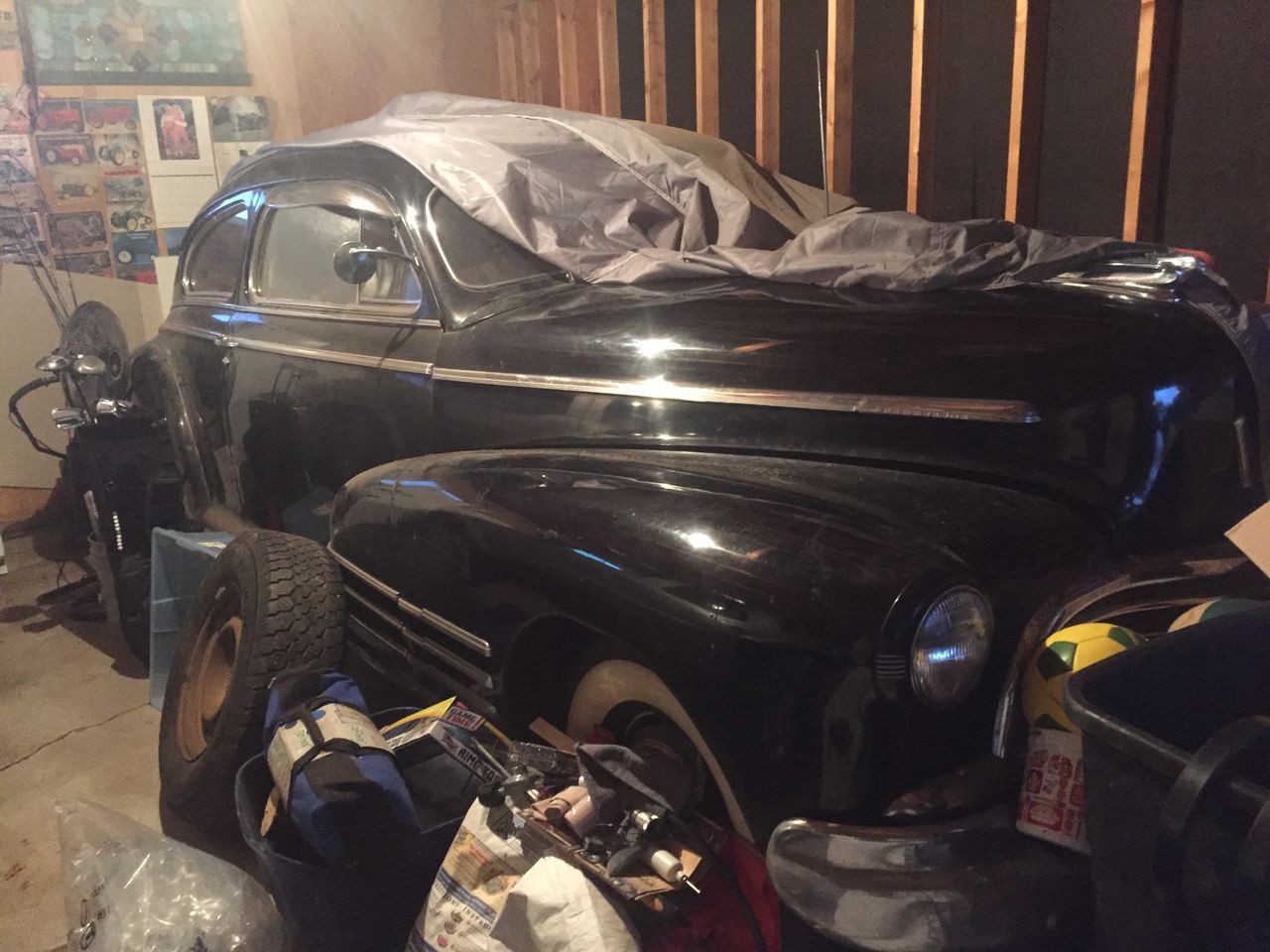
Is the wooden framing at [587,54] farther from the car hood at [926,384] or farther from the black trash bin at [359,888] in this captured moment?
the black trash bin at [359,888]

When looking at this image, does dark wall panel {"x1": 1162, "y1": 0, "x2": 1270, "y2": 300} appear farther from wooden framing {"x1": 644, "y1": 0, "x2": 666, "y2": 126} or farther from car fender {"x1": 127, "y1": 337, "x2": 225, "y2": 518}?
car fender {"x1": 127, "y1": 337, "x2": 225, "y2": 518}

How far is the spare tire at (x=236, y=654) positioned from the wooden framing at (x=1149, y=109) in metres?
2.94

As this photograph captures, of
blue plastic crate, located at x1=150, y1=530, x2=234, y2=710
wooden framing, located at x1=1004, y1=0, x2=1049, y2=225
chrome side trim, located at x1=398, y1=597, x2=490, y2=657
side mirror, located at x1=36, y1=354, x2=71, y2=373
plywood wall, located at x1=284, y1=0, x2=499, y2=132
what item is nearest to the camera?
chrome side trim, located at x1=398, y1=597, x2=490, y2=657

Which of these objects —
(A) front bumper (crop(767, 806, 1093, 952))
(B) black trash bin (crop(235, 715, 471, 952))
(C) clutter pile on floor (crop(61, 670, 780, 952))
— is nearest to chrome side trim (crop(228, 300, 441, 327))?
(C) clutter pile on floor (crop(61, 670, 780, 952))

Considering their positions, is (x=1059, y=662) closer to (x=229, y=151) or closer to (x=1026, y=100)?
(x=1026, y=100)

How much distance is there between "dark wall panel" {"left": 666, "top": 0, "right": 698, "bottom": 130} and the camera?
510 centimetres

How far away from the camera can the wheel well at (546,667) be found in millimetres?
1921

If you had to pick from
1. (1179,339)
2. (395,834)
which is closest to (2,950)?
(395,834)

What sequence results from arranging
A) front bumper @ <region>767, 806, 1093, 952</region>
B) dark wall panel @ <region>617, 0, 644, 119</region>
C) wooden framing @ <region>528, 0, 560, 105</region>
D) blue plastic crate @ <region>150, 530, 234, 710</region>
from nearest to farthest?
1. front bumper @ <region>767, 806, 1093, 952</region>
2. blue plastic crate @ <region>150, 530, 234, 710</region>
3. dark wall panel @ <region>617, 0, 644, 119</region>
4. wooden framing @ <region>528, 0, 560, 105</region>

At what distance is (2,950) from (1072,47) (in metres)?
4.45

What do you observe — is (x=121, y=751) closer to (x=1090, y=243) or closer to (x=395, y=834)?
(x=395, y=834)

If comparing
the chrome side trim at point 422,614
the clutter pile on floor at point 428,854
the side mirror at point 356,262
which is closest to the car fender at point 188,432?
the chrome side trim at point 422,614

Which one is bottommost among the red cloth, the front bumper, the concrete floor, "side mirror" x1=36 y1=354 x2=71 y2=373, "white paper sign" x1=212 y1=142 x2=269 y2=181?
the concrete floor

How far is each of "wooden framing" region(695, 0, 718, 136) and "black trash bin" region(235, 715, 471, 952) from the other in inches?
148
